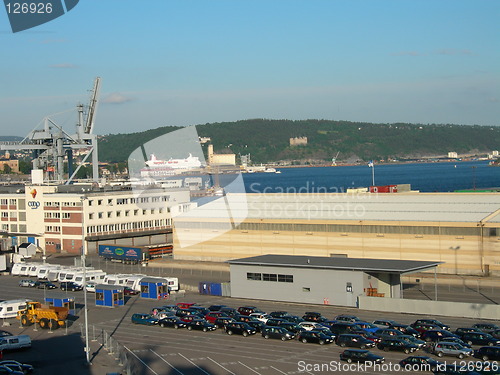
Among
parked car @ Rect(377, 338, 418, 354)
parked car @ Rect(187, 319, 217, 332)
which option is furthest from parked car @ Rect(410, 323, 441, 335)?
parked car @ Rect(187, 319, 217, 332)

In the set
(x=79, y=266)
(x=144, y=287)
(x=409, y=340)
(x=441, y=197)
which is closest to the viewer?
(x=409, y=340)

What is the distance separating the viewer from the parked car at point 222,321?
1016 inches

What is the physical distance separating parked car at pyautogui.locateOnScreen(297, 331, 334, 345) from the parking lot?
203 mm

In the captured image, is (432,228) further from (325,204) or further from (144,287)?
(144,287)

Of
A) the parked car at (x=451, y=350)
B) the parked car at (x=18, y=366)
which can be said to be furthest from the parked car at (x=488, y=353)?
the parked car at (x=18, y=366)

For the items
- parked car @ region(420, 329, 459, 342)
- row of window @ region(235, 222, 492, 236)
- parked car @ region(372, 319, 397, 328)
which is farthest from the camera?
row of window @ region(235, 222, 492, 236)

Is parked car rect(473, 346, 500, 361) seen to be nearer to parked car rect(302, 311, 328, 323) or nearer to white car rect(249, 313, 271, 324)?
parked car rect(302, 311, 328, 323)

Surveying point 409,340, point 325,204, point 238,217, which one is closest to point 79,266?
point 238,217

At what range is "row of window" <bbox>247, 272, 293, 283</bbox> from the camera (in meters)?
31.9

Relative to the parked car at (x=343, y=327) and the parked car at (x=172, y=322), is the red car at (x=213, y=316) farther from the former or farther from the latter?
the parked car at (x=343, y=327)

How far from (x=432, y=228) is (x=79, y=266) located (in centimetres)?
2114

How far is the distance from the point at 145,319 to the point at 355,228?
584 inches

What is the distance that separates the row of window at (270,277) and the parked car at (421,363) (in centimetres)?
1221

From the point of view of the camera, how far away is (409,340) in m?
22.1
